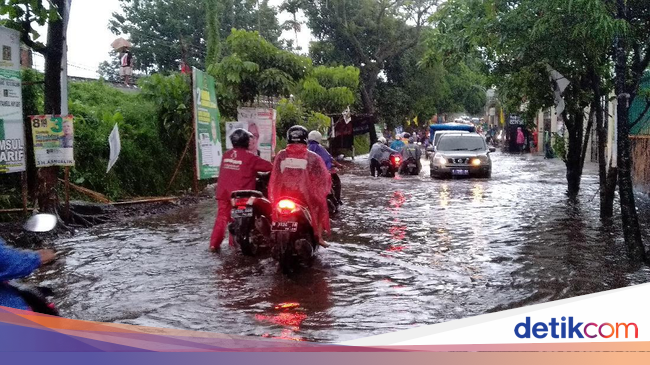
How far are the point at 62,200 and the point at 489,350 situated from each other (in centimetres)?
897

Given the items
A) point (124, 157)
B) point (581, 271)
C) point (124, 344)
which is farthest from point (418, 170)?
point (124, 344)

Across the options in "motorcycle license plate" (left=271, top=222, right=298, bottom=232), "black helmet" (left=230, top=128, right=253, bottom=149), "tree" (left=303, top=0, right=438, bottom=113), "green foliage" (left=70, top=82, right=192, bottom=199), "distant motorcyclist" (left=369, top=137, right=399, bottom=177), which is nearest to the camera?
"motorcycle license plate" (left=271, top=222, right=298, bottom=232)

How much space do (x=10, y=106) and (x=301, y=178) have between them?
173 inches

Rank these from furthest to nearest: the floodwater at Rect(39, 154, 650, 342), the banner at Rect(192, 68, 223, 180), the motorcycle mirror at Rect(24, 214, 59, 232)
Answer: the banner at Rect(192, 68, 223, 180) → the floodwater at Rect(39, 154, 650, 342) → the motorcycle mirror at Rect(24, 214, 59, 232)

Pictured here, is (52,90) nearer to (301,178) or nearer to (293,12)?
(301,178)

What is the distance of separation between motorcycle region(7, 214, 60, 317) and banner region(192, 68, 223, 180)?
396 inches

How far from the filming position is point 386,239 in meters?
10.2

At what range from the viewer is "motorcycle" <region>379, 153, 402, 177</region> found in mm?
22172

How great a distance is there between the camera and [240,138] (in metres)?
8.68

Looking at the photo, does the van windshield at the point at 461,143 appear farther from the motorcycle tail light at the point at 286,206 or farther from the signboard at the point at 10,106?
the motorcycle tail light at the point at 286,206

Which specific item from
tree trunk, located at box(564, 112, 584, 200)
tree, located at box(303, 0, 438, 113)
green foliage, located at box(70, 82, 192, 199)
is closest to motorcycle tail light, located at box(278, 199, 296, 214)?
green foliage, located at box(70, 82, 192, 199)

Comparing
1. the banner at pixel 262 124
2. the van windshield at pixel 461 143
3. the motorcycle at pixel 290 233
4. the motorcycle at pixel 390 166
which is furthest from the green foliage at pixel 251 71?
the motorcycle at pixel 290 233

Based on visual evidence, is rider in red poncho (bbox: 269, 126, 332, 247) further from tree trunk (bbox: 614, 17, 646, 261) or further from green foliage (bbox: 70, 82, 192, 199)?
green foliage (bbox: 70, 82, 192, 199)

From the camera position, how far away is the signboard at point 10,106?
9273 mm
